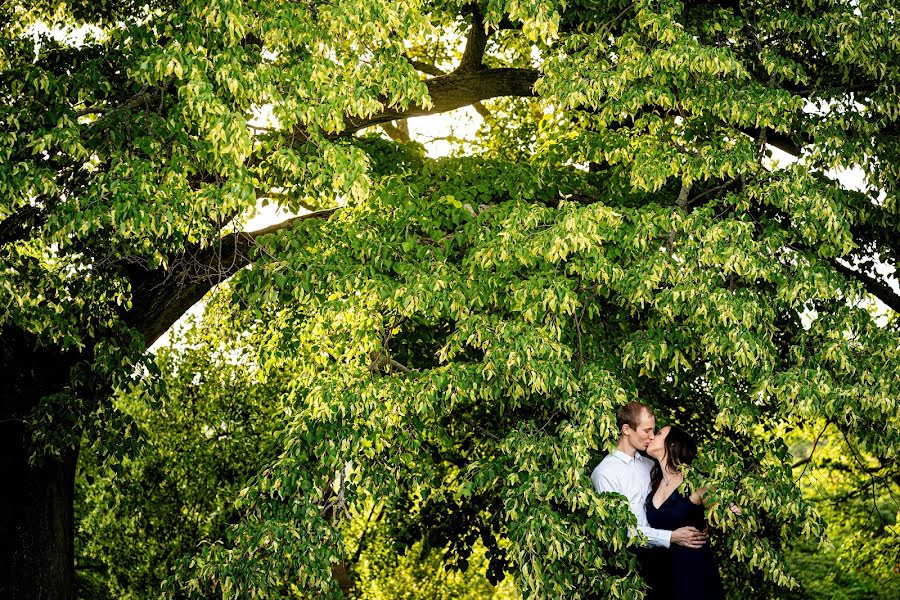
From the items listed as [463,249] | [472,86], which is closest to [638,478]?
[463,249]

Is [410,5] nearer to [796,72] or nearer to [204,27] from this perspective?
[204,27]

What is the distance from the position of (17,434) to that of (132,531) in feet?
25.9

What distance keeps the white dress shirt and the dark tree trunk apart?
5859 mm

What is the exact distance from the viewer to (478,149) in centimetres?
1389

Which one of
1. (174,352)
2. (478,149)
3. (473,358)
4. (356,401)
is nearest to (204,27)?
(356,401)

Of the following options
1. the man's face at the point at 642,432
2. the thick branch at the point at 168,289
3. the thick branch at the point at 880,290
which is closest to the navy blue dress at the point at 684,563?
the man's face at the point at 642,432

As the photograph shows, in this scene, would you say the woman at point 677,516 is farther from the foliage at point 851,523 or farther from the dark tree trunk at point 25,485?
the foliage at point 851,523

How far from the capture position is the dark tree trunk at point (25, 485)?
33.4 ft

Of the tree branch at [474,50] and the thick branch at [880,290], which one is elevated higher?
the tree branch at [474,50]

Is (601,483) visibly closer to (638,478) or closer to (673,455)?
(638,478)

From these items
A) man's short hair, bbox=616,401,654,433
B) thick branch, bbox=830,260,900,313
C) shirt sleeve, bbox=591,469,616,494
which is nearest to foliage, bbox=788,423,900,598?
thick branch, bbox=830,260,900,313

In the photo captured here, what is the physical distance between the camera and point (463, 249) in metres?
9.76

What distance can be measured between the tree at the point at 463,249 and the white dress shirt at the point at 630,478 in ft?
0.69

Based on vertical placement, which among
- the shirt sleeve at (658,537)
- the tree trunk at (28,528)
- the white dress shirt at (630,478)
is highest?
the shirt sleeve at (658,537)
